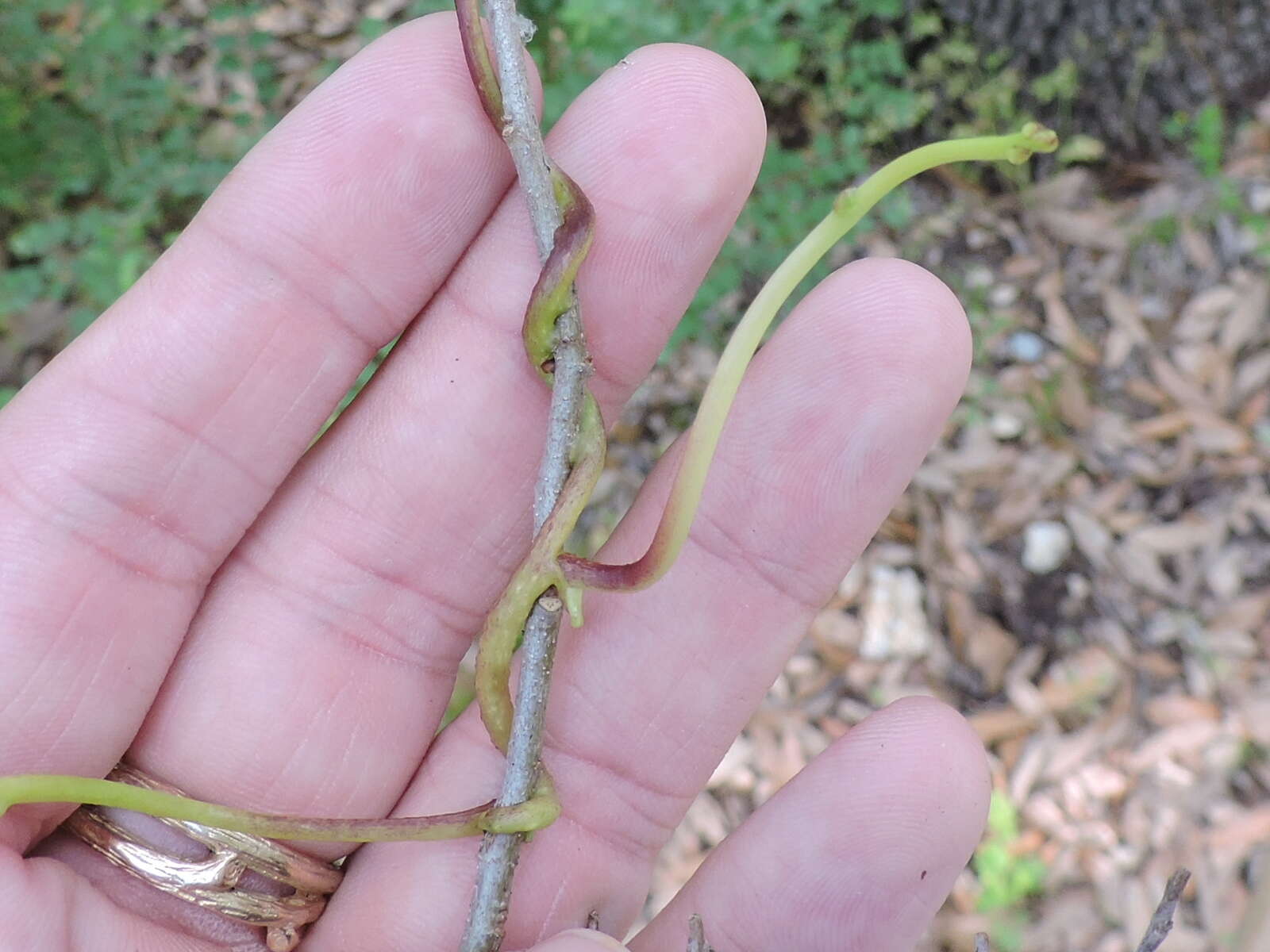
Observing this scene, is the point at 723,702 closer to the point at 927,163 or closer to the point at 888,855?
the point at 888,855

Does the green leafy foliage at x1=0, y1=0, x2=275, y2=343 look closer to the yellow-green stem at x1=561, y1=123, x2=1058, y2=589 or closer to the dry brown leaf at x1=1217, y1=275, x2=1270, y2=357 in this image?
the yellow-green stem at x1=561, y1=123, x2=1058, y2=589

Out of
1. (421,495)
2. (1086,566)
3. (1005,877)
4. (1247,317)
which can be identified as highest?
(421,495)

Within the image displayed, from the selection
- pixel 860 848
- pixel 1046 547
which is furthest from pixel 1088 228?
pixel 860 848

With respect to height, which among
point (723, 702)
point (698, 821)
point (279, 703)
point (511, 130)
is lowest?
point (698, 821)

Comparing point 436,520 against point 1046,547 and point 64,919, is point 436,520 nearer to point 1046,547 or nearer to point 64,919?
point 64,919

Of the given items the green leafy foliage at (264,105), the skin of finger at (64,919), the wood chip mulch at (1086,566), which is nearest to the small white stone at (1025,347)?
the wood chip mulch at (1086,566)

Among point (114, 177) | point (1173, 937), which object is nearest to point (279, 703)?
point (114, 177)

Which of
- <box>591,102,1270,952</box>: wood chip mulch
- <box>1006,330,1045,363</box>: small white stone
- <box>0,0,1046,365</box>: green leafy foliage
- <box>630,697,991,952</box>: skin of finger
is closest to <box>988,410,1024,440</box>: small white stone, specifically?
<box>591,102,1270,952</box>: wood chip mulch
